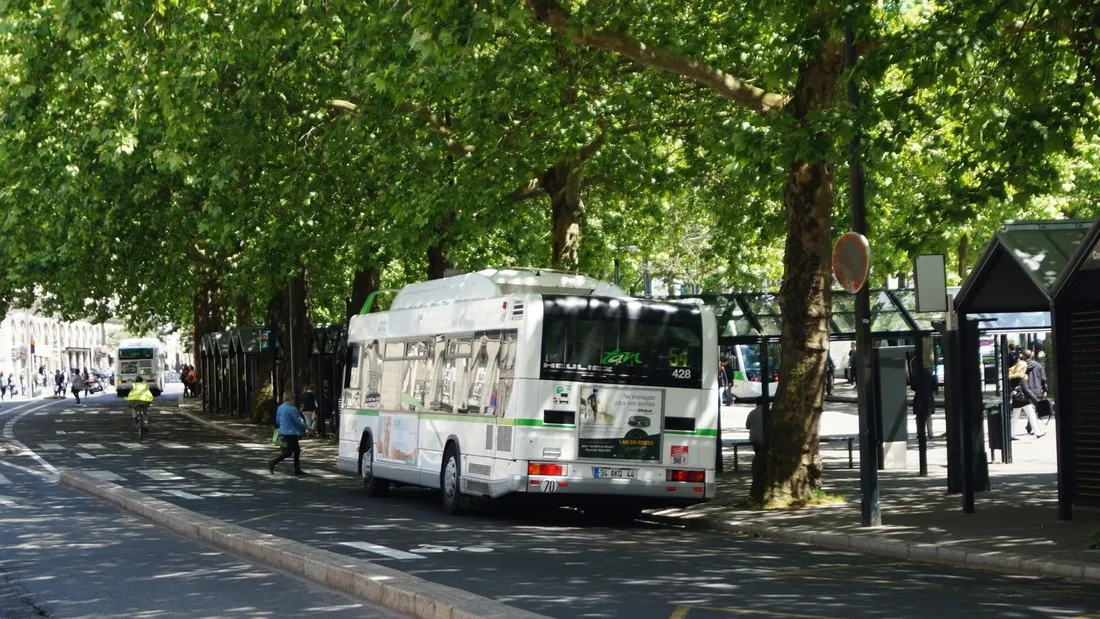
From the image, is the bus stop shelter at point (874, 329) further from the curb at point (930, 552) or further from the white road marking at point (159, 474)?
the white road marking at point (159, 474)

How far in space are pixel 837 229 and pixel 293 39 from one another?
13.6 m

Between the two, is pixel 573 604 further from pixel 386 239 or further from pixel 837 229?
pixel 837 229

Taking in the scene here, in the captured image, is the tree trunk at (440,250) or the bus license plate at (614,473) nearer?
the bus license plate at (614,473)

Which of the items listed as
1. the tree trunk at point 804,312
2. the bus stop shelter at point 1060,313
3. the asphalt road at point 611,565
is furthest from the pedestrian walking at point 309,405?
the bus stop shelter at point 1060,313

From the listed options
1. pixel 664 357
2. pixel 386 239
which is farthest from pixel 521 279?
pixel 386 239

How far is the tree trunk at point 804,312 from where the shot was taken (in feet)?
60.4

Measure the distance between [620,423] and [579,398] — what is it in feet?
1.96

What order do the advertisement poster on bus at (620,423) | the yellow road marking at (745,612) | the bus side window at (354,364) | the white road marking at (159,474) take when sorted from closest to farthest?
the yellow road marking at (745,612) → the advertisement poster on bus at (620,423) → the bus side window at (354,364) → the white road marking at (159,474)

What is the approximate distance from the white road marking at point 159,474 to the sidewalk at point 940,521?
915 centimetres

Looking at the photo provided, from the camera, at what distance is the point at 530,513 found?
2020cm

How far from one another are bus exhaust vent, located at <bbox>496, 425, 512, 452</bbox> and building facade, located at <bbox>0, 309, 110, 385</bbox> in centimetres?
8573

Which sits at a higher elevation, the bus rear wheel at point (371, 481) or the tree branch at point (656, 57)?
the tree branch at point (656, 57)

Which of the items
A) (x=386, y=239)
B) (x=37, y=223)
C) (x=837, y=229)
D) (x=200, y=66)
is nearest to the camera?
(x=200, y=66)

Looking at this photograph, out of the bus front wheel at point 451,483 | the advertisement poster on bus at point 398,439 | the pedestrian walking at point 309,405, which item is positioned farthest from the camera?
the pedestrian walking at point 309,405
